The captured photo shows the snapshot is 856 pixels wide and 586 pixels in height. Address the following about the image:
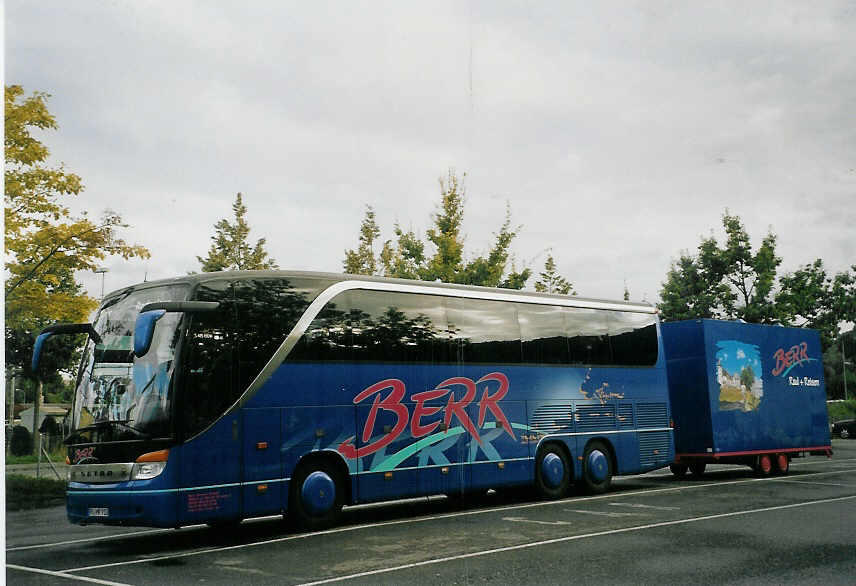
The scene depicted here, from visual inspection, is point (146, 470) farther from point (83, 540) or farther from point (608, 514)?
point (608, 514)

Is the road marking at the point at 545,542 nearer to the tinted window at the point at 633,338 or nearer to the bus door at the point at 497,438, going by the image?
the bus door at the point at 497,438

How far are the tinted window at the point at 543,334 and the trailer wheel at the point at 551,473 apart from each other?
66.9 inches

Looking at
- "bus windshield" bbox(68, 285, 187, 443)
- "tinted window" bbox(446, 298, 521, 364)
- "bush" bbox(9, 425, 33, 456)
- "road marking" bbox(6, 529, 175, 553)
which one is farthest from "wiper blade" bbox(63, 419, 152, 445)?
"bush" bbox(9, 425, 33, 456)

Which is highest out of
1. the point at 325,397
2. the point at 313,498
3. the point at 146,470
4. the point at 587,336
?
the point at 587,336

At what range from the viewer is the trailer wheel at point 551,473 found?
16516mm

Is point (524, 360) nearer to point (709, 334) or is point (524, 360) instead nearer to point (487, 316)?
point (487, 316)

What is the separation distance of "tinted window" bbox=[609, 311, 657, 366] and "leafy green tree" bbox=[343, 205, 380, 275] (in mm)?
17436

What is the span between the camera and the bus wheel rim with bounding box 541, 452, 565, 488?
16547 mm

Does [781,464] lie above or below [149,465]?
below

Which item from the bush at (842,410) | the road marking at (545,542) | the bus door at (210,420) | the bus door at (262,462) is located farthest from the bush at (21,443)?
the bush at (842,410)

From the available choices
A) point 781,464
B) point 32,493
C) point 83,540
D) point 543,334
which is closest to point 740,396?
point 781,464

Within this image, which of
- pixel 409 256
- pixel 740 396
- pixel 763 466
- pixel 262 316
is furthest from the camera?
pixel 409 256

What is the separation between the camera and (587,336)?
17.7 meters

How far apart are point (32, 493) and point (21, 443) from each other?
19880 mm
